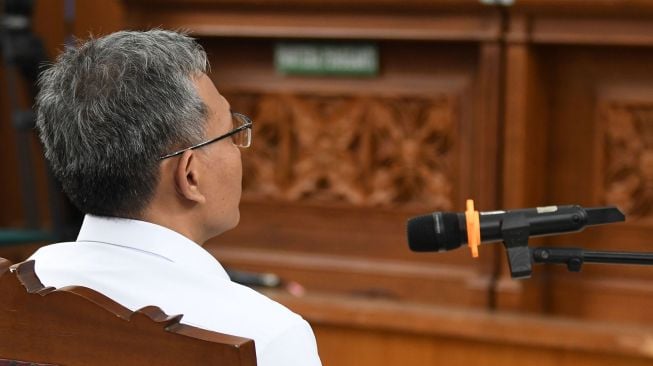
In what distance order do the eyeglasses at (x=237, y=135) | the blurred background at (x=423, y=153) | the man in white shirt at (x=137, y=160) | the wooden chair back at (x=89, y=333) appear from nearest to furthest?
the wooden chair back at (x=89, y=333)
the man in white shirt at (x=137, y=160)
the eyeglasses at (x=237, y=135)
the blurred background at (x=423, y=153)

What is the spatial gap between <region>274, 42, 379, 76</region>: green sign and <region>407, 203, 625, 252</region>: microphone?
1988mm

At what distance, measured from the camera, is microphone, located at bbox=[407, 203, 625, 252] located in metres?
1.52

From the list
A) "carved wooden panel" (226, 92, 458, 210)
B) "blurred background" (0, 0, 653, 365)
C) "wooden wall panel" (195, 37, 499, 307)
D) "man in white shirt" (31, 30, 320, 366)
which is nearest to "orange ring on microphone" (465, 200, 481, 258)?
"man in white shirt" (31, 30, 320, 366)

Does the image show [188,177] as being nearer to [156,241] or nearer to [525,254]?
[156,241]

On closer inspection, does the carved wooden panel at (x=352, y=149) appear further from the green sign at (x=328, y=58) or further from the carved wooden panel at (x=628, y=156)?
the carved wooden panel at (x=628, y=156)

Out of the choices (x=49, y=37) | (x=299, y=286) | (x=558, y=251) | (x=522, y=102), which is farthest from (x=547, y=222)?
(x=49, y=37)

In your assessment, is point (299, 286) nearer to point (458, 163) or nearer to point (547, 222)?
point (458, 163)

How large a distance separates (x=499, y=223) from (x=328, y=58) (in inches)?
82.2

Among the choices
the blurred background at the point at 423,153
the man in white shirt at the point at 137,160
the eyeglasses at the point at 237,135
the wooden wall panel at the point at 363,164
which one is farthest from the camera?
the wooden wall panel at the point at 363,164

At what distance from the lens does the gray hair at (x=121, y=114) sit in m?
1.53

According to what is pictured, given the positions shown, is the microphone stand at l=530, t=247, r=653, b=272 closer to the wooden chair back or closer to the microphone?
the microphone

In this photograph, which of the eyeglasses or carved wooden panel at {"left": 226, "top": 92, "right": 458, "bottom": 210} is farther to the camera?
carved wooden panel at {"left": 226, "top": 92, "right": 458, "bottom": 210}

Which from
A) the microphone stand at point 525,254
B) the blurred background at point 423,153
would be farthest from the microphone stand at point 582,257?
the blurred background at point 423,153

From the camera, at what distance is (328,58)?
3.55 metres
